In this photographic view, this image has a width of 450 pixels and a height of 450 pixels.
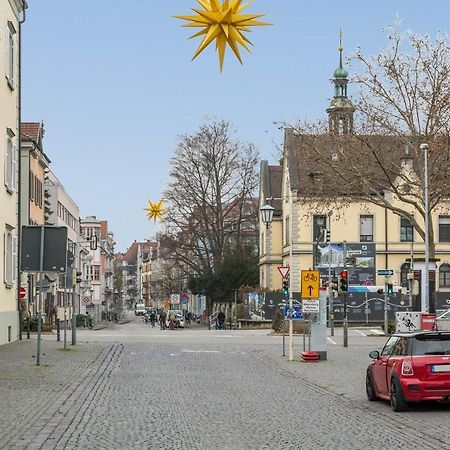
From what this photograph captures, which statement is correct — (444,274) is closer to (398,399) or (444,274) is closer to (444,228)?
(444,228)

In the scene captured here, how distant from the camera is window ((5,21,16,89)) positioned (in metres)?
36.2

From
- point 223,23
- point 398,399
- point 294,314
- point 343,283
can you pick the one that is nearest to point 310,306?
point 294,314

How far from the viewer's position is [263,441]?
42.9 ft

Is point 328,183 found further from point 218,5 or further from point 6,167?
point 218,5

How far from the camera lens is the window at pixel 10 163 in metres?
36.4

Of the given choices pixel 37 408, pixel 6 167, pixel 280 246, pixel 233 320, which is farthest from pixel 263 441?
pixel 280 246

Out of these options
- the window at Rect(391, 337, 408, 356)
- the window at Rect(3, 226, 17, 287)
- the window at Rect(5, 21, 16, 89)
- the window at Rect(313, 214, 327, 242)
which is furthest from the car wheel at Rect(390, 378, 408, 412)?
the window at Rect(313, 214, 327, 242)

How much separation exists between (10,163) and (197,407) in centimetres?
2143

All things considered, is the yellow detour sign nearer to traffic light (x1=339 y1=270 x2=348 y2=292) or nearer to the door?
traffic light (x1=339 y1=270 x2=348 y2=292)

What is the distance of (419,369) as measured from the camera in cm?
1695

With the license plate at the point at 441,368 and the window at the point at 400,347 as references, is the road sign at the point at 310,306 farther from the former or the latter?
the license plate at the point at 441,368

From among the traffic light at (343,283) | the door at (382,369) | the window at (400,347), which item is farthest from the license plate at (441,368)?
the traffic light at (343,283)

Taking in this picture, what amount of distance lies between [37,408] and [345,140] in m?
31.4

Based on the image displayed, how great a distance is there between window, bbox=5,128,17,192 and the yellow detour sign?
1105 centimetres
